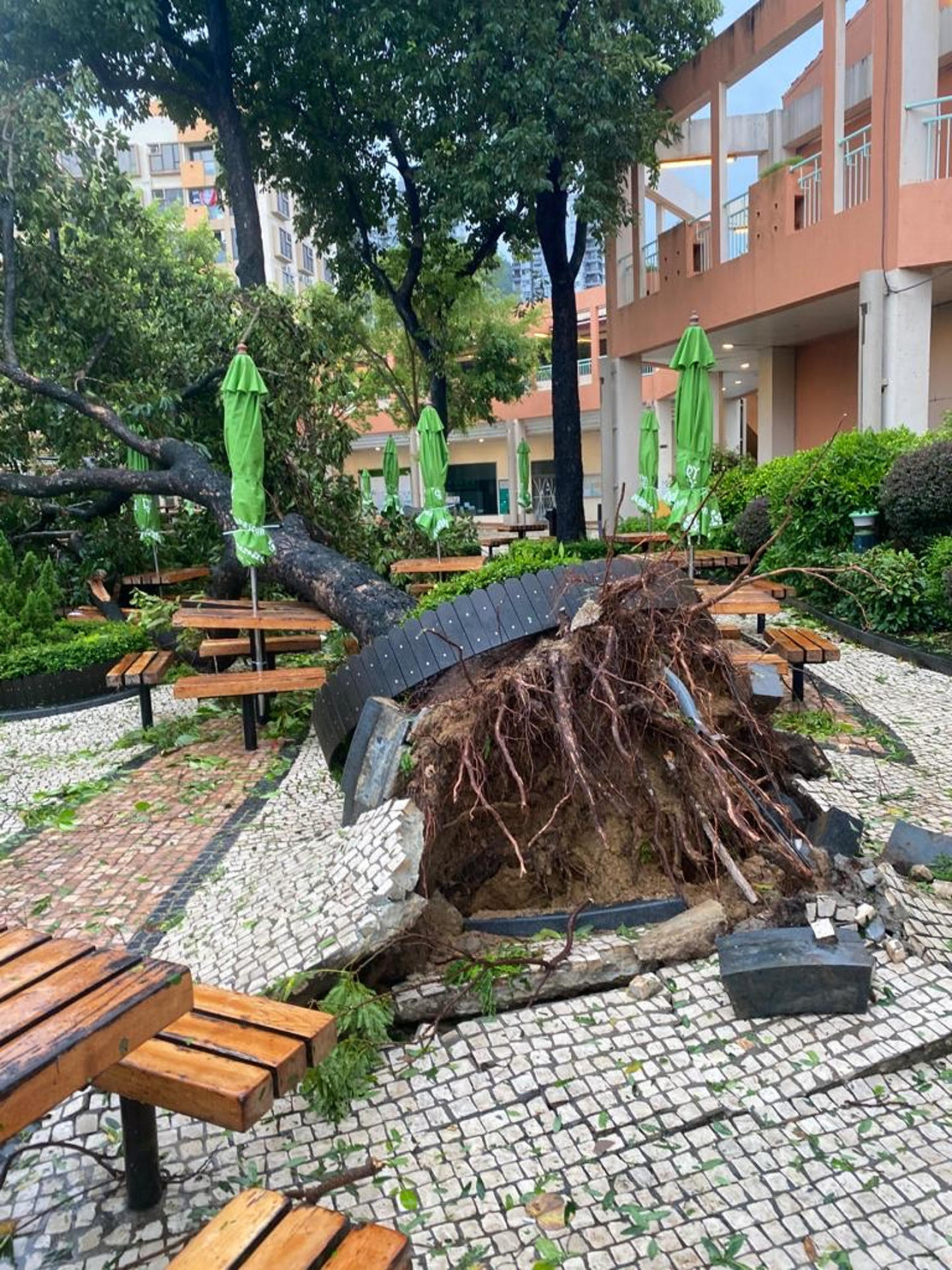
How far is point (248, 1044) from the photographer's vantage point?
7.36 ft

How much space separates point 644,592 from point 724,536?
10747mm

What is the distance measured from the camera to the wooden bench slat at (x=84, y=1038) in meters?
1.68

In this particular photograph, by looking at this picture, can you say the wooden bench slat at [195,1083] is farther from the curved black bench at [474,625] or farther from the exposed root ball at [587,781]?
the curved black bench at [474,625]

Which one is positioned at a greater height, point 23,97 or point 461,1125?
point 23,97

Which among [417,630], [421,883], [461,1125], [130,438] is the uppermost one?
[130,438]

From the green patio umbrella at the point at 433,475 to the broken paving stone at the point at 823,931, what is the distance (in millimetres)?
8521

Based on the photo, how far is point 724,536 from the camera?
14.1 m

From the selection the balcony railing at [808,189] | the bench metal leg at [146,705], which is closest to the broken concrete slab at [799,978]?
the bench metal leg at [146,705]

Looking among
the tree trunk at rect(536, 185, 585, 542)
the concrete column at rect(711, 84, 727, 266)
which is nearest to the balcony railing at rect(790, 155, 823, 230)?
the concrete column at rect(711, 84, 727, 266)

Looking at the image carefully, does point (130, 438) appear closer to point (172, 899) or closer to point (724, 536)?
point (172, 899)

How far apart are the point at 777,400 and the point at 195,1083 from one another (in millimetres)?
19190

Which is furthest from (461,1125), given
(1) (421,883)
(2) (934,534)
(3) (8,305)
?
(3) (8,305)

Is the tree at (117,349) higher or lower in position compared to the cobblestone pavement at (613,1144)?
higher

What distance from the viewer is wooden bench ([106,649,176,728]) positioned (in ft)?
23.6
